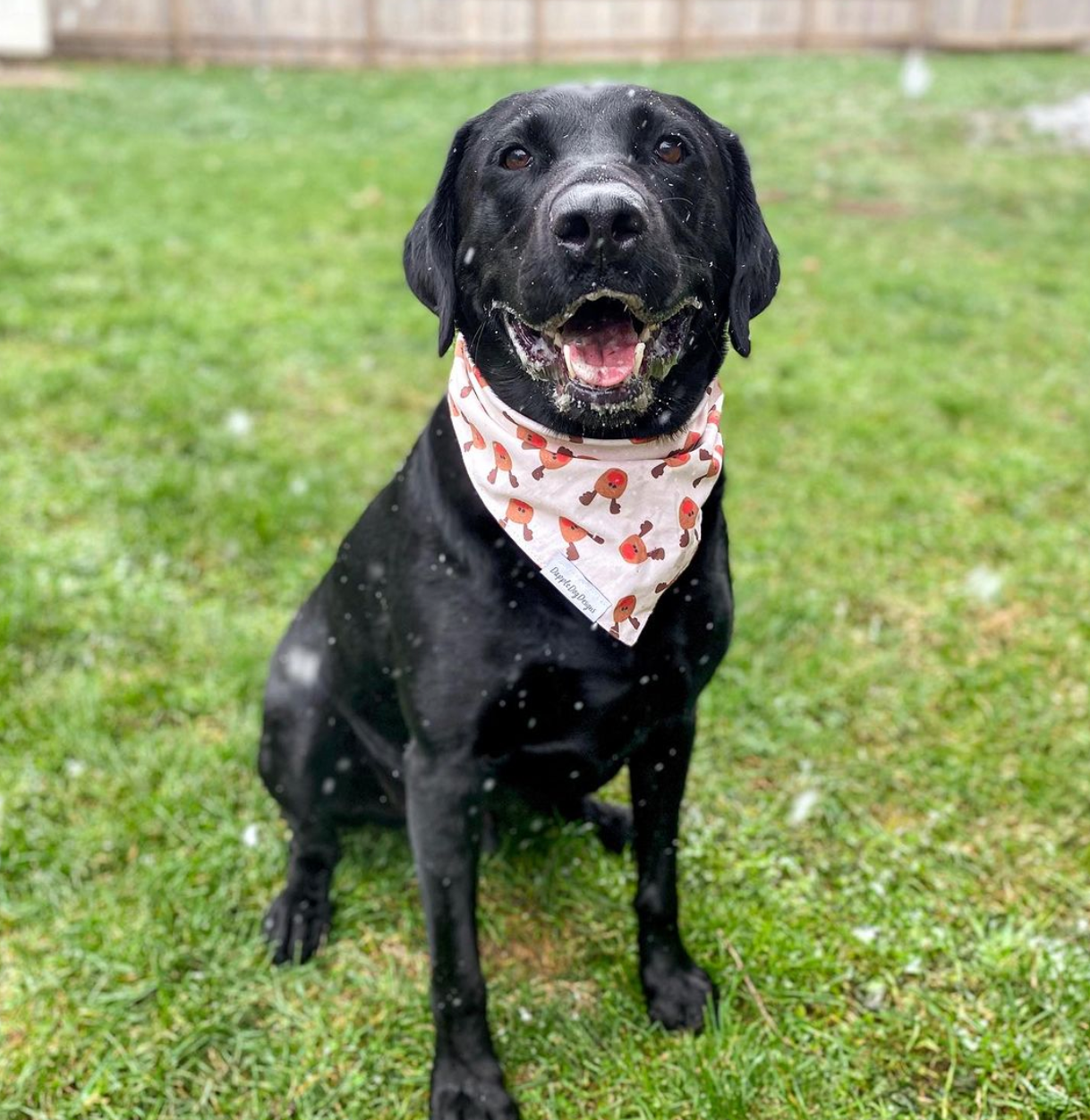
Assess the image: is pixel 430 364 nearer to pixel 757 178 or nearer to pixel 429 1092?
pixel 429 1092

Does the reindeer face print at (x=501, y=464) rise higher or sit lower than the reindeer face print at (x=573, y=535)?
higher

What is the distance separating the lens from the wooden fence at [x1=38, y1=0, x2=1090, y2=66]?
15250 millimetres

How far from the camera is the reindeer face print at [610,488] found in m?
2.07

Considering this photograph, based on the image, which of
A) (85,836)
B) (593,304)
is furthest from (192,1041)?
(593,304)

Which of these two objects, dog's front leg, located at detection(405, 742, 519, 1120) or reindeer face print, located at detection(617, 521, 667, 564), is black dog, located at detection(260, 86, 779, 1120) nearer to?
dog's front leg, located at detection(405, 742, 519, 1120)

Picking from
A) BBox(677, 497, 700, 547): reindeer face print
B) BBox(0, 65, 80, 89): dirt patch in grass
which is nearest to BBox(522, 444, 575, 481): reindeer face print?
BBox(677, 497, 700, 547): reindeer face print

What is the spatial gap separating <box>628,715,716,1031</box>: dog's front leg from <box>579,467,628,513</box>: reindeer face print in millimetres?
514

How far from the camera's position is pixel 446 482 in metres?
2.14

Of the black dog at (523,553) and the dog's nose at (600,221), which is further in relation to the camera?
the black dog at (523,553)

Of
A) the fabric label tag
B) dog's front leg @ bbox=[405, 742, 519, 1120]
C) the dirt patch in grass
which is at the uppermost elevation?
the fabric label tag

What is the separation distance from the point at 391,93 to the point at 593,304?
13.0 m

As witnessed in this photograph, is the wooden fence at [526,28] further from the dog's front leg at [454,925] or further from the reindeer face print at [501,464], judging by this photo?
the dog's front leg at [454,925]

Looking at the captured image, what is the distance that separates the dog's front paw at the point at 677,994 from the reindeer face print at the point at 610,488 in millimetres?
1021

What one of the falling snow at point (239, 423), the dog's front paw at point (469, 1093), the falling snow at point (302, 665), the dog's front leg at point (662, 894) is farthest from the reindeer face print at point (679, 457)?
the falling snow at point (239, 423)
